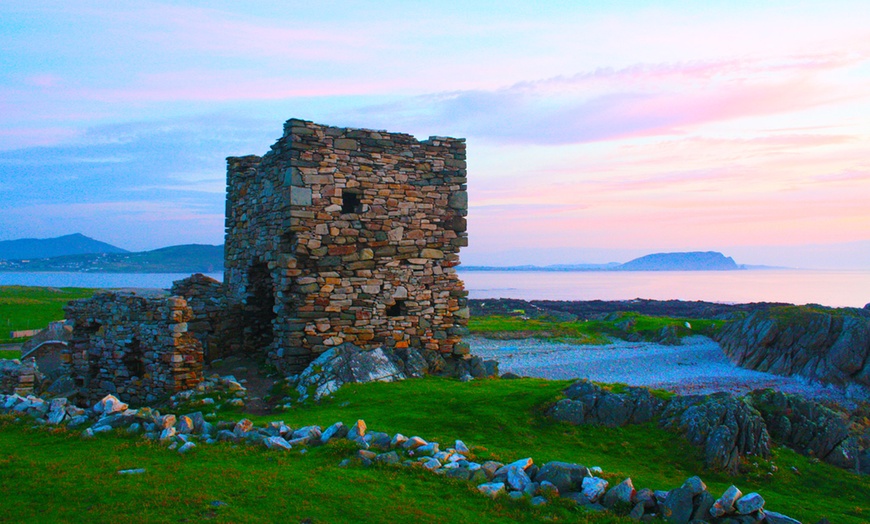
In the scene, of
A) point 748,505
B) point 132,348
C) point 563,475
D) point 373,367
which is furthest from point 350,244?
point 748,505

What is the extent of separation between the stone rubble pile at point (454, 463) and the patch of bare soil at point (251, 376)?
292 centimetres

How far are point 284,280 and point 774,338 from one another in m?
28.1

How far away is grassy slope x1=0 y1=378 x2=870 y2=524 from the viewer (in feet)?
22.2

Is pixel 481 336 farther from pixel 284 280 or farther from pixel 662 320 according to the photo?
pixel 284 280

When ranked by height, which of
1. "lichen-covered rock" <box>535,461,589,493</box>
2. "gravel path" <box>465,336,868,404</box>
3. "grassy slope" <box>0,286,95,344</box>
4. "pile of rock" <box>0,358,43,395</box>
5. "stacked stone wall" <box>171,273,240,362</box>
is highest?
"stacked stone wall" <box>171,273,240,362</box>

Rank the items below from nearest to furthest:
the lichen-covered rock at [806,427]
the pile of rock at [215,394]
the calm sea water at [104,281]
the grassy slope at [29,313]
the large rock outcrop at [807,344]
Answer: the lichen-covered rock at [806,427] < the pile of rock at [215,394] < the large rock outcrop at [807,344] < the grassy slope at [29,313] < the calm sea water at [104,281]

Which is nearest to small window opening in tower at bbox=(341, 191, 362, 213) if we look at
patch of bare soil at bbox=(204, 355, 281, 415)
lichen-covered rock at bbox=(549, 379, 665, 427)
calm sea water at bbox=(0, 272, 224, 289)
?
patch of bare soil at bbox=(204, 355, 281, 415)

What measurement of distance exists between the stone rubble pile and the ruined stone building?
3141mm

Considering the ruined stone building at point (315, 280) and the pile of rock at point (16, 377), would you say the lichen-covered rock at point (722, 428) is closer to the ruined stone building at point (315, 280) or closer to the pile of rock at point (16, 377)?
the ruined stone building at point (315, 280)

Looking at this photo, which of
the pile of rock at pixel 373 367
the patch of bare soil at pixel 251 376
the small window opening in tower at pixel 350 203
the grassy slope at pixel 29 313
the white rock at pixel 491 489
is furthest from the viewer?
the grassy slope at pixel 29 313

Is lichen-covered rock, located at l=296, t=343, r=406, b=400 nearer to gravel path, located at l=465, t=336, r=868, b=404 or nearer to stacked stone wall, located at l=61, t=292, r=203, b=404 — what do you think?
stacked stone wall, located at l=61, t=292, r=203, b=404

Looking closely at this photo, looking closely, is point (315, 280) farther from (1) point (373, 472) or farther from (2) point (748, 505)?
(2) point (748, 505)

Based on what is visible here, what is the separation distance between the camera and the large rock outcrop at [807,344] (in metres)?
28.1

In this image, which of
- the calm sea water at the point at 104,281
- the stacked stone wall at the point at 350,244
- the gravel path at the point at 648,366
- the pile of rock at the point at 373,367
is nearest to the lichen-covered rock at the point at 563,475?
the pile of rock at the point at 373,367
